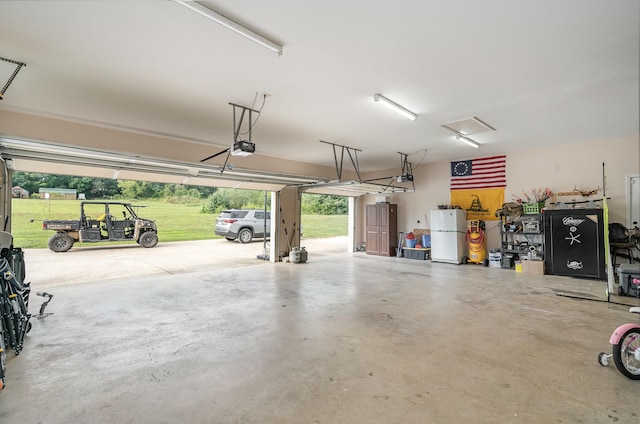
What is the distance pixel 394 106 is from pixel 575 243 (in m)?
5.60

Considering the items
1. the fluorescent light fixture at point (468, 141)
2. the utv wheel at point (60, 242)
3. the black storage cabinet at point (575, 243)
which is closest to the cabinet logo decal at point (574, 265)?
the black storage cabinet at point (575, 243)

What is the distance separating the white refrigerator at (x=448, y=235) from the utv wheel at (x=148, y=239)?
10055 millimetres

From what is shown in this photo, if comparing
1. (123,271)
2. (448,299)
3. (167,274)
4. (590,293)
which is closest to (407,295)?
(448,299)

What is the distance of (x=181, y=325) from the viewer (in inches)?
148

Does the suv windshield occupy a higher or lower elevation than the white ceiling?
lower

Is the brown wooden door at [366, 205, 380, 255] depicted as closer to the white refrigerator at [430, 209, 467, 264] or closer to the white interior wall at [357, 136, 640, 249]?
the white interior wall at [357, 136, 640, 249]

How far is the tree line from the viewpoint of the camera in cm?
723

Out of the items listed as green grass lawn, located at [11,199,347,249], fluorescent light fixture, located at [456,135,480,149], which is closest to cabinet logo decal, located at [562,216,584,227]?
fluorescent light fixture, located at [456,135,480,149]

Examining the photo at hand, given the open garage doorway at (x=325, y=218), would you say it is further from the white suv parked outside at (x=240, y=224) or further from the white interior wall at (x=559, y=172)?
the white interior wall at (x=559, y=172)

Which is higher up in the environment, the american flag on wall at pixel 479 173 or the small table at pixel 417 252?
the american flag on wall at pixel 479 173

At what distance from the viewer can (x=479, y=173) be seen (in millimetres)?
8625

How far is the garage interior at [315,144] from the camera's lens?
→ 90.0 inches

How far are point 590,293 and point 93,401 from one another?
7.26 metres

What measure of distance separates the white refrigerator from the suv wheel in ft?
27.4
